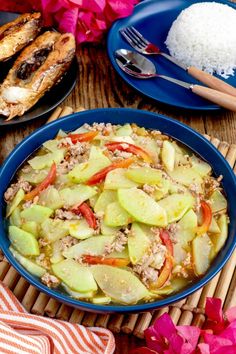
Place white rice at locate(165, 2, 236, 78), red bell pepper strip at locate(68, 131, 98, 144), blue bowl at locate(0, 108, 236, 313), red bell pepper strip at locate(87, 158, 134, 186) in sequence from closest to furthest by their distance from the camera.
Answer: blue bowl at locate(0, 108, 236, 313), red bell pepper strip at locate(87, 158, 134, 186), red bell pepper strip at locate(68, 131, 98, 144), white rice at locate(165, 2, 236, 78)

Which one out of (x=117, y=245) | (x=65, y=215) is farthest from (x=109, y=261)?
(x=65, y=215)

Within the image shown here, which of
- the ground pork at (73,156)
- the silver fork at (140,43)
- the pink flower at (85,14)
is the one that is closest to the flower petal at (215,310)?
the ground pork at (73,156)

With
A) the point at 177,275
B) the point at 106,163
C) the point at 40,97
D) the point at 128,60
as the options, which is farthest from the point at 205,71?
the point at 177,275

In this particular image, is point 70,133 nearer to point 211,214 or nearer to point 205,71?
point 211,214

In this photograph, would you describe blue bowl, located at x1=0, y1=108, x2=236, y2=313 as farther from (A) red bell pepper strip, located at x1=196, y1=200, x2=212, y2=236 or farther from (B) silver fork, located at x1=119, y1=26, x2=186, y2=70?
(B) silver fork, located at x1=119, y1=26, x2=186, y2=70

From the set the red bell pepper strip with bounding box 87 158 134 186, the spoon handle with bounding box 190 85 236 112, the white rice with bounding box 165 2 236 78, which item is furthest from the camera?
the white rice with bounding box 165 2 236 78

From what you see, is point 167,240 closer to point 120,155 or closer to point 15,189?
point 120,155

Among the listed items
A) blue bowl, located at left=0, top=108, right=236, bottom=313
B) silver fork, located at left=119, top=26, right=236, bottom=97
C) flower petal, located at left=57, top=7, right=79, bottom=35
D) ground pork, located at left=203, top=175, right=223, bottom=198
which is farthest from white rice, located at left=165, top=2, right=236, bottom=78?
ground pork, located at left=203, top=175, right=223, bottom=198
